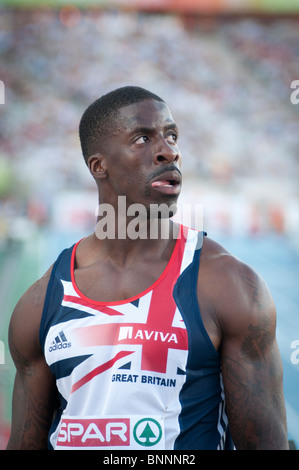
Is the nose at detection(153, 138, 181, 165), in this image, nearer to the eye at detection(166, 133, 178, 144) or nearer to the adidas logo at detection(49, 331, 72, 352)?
the eye at detection(166, 133, 178, 144)

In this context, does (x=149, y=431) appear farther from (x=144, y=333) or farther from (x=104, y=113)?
(x=104, y=113)

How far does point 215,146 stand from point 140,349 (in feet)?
51.4

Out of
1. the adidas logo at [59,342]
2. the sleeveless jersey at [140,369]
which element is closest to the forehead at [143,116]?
the sleeveless jersey at [140,369]

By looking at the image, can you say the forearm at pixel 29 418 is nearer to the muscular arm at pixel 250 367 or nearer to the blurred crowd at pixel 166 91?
the muscular arm at pixel 250 367

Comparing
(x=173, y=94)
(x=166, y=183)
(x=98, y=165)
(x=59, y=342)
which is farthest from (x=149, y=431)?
(x=173, y=94)

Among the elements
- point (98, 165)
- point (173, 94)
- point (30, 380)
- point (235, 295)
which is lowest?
point (30, 380)

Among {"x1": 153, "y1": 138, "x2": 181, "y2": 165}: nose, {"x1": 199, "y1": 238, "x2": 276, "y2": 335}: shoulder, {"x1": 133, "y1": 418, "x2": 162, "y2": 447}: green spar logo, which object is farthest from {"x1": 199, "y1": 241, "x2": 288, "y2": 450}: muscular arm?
{"x1": 153, "y1": 138, "x2": 181, "y2": 165}: nose

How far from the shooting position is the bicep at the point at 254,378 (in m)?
1.63

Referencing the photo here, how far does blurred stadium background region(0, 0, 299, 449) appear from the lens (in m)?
14.0

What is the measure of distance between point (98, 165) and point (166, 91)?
16323 millimetres

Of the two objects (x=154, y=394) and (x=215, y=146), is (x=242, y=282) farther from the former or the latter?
(x=215, y=146)

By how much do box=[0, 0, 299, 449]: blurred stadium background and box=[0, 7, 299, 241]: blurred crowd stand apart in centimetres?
4

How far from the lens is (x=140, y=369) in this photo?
166 cm
